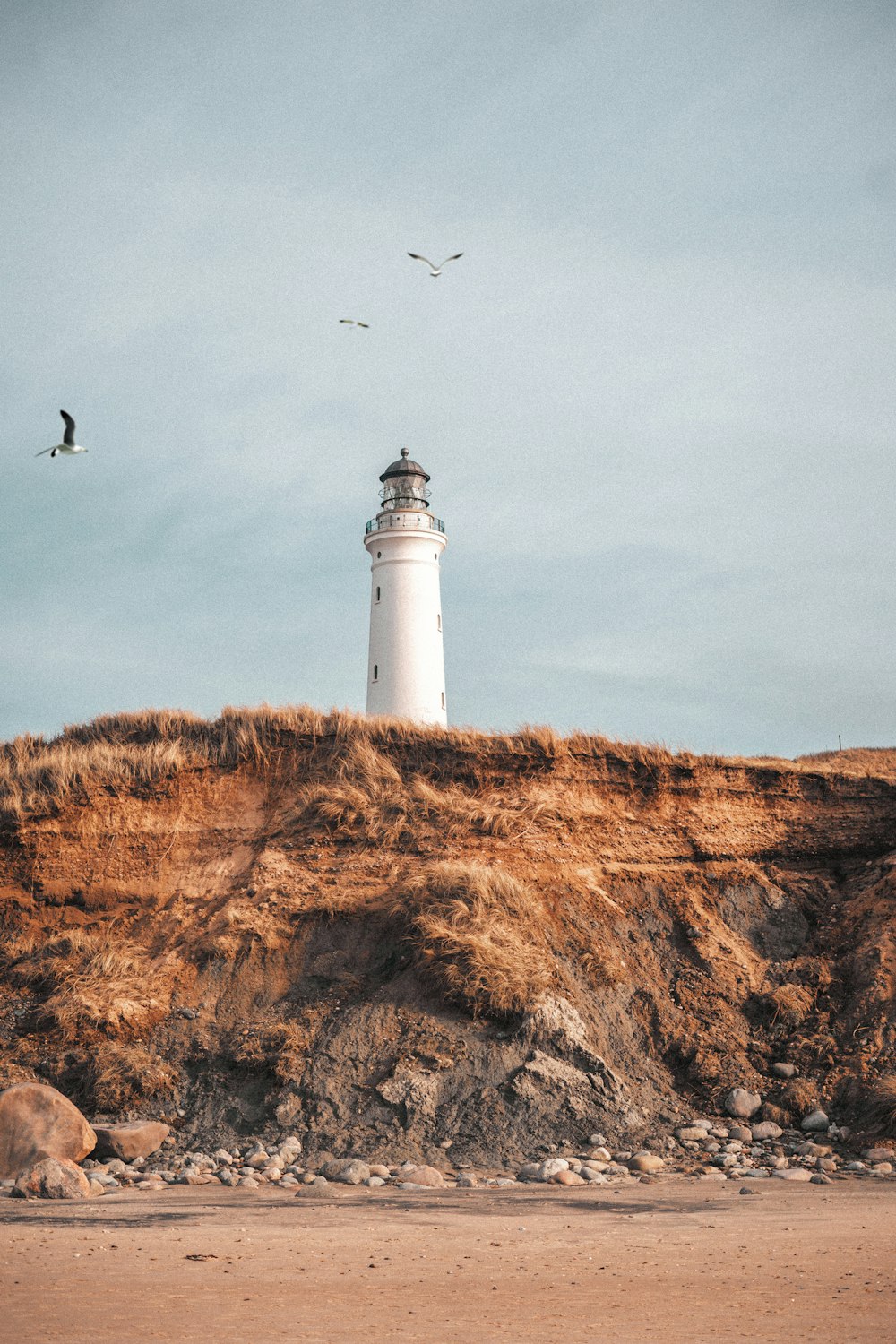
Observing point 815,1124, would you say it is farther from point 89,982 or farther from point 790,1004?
point 89,982

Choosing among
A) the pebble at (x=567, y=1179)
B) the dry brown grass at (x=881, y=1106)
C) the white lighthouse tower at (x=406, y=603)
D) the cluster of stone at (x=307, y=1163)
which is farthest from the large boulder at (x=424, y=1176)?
the white lighthouse tower at (x=406, y=603)

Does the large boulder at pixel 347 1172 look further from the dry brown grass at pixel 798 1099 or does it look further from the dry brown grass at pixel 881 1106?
the dry brown grass at pixel 881 1106

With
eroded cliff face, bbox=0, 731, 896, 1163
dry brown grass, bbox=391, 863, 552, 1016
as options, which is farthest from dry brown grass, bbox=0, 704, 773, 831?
Result: dry brown grass, bbox=391, 863, 552, 1016

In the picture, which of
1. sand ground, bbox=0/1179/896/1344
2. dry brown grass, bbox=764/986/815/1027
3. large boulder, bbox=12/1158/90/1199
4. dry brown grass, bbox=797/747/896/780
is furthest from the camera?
dry brown grass, bbox=797/747/896/780

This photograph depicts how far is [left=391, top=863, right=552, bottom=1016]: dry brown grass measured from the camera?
518 inches

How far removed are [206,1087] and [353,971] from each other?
2198 millimetres

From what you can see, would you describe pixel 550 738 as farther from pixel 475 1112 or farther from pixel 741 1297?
pixel 741 1297

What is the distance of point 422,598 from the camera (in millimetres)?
30078

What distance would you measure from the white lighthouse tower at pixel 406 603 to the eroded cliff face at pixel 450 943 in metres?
12.4

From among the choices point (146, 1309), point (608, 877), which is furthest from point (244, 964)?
point (146, 1309)

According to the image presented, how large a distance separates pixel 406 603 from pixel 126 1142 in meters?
19.4

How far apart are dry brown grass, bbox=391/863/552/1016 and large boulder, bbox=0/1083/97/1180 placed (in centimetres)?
415

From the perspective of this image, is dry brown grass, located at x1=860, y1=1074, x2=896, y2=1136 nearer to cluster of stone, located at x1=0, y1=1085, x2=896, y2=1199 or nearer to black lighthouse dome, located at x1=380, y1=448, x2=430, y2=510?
cluster of stone, located at x1=0, y1=1085, x2=896, y2=1199

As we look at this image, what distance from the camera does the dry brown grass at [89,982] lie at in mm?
13297
